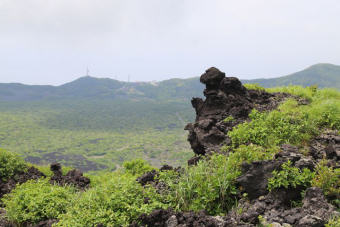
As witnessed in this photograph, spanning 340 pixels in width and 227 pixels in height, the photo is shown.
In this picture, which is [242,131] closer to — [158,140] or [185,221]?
[185,221]

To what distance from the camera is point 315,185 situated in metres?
5.46

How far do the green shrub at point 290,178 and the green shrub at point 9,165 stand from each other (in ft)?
35.7

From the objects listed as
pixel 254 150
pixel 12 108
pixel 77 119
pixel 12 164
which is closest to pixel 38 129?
pixel 77 119

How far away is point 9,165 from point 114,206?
846 centimetres

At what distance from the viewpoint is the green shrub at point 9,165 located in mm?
11976

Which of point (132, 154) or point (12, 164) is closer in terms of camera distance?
point (12, 164)

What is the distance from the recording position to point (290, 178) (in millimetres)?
5672

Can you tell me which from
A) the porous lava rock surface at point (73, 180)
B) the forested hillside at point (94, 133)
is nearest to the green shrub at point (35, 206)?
the porous lava rock surface at point (73, 180)

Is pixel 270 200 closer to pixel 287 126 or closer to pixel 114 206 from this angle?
pixel 114 206

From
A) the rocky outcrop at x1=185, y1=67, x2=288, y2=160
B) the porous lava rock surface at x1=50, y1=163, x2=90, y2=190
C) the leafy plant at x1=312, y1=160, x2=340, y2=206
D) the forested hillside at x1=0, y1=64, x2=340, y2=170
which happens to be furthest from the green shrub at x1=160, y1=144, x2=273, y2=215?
the forested hillside at x1=0, y1=64, x2=340, y2=170

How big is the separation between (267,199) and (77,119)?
151323 millimetres

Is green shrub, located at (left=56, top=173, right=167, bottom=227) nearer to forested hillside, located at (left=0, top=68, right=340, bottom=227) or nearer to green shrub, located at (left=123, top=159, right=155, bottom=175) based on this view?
forested hillside, located at (left=0, top=68, right=340, bottom=227)

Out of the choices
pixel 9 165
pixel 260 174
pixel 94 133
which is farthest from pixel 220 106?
pixel 94 133

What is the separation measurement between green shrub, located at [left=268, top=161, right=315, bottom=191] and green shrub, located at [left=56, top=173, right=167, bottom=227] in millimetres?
2329
